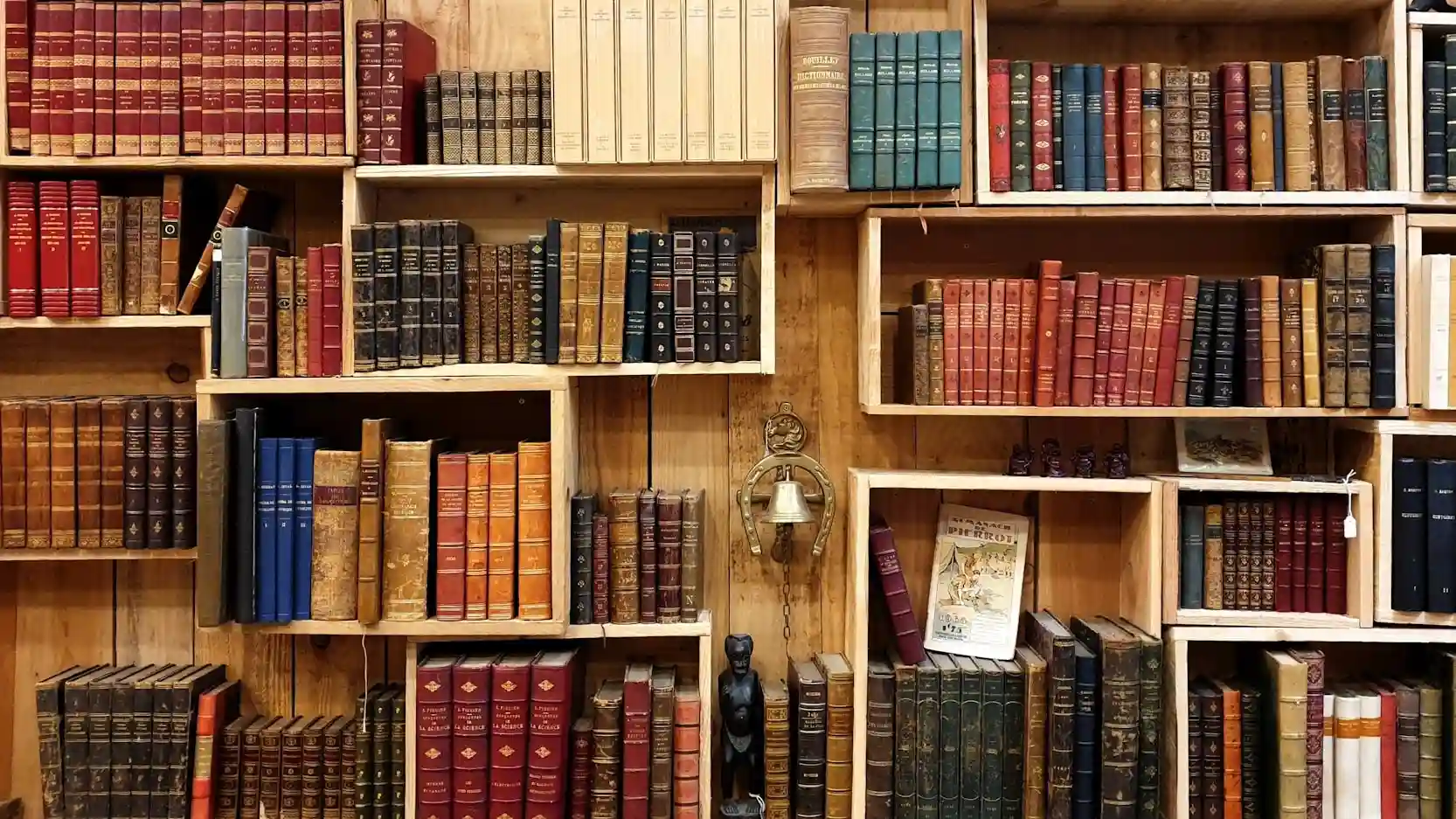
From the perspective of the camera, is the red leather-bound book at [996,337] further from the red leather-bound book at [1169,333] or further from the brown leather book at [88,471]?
the brown leather book at [88,471]

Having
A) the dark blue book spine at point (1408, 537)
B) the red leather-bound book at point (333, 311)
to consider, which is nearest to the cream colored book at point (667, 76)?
the red leather-bound book at point (333, 311)

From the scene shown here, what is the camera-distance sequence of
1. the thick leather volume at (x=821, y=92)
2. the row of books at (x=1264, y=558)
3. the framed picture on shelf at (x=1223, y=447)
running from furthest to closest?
the framed picture on shelf at (x=1223, y=447) → the row of books at (x=1264, y=558) → the thick leather volume at (x=821, y=92)

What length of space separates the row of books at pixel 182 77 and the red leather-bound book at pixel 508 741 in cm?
108

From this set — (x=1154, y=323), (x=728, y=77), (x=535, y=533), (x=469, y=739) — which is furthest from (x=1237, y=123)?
(x=469, y=739)

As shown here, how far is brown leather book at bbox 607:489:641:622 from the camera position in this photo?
6.08ft

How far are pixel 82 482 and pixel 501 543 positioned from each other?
0.85 m

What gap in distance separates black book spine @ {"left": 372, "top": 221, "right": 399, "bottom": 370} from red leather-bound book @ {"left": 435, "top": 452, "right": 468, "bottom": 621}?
24cm

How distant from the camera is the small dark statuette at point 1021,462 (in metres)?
1.88

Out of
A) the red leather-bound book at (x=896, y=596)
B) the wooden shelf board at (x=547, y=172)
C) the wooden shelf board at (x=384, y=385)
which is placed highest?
the wooden shelf board at (x=547, y=172)

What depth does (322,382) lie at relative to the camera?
179 centimetres

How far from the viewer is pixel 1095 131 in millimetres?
1819

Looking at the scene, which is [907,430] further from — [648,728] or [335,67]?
[335,67]

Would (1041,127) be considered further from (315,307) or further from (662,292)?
(315,307)

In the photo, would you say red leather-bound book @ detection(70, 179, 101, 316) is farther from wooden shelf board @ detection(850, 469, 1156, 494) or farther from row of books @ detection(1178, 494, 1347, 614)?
row of books @ detection(1178, 494, 1347, 614)
